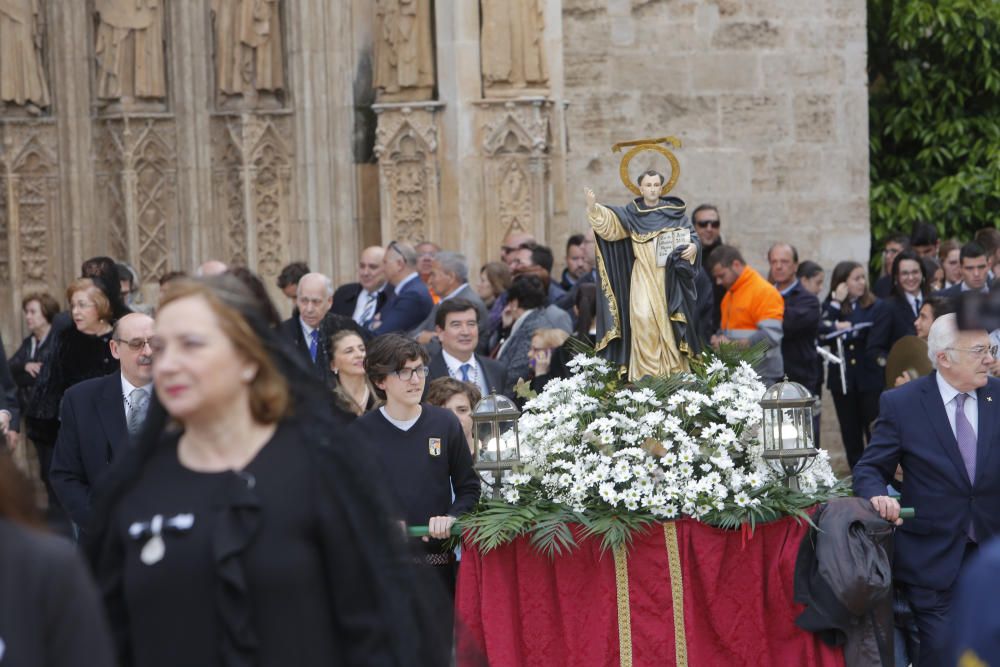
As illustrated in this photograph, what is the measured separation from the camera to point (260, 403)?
4.18m

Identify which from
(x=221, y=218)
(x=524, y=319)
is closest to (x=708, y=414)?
(x=524, y=319)

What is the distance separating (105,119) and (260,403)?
11.2 m

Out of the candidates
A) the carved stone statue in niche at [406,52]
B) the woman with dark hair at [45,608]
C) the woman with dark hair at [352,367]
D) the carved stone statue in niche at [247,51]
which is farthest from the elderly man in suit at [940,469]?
the carved stone statue in niche at [247,51]

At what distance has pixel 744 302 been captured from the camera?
42.3ft

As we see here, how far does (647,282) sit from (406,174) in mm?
6212

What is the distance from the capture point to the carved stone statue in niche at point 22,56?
47.7ft

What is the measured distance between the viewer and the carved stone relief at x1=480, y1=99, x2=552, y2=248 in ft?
47.5

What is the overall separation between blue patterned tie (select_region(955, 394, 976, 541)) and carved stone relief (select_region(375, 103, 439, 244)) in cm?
737

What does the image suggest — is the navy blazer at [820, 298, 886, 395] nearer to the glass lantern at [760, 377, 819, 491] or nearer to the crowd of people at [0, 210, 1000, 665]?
the crowd of people at [0, 210, 1000, 665]

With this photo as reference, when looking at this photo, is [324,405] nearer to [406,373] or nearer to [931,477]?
[406,373]

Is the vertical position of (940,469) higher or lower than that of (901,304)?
lower

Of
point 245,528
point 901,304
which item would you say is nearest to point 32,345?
point 901,304

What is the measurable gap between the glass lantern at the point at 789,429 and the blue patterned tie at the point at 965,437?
2.00ft

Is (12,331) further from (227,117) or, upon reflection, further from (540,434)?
(540,434)
